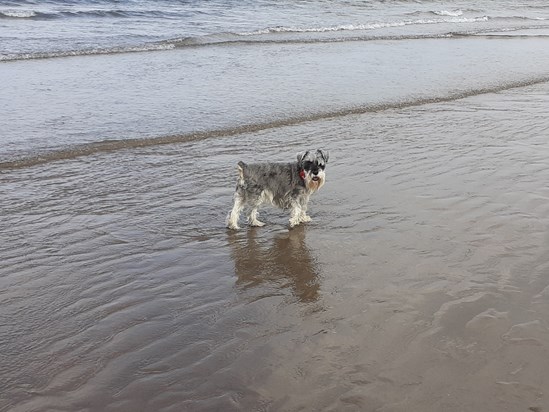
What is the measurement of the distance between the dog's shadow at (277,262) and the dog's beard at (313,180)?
0.50 m

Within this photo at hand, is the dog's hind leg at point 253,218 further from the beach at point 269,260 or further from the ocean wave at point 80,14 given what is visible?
the ocean wave at point 80,14

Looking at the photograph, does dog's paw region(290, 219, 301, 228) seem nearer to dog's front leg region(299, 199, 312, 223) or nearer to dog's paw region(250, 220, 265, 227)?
dog's front leg region(299, 199, 312, 223)

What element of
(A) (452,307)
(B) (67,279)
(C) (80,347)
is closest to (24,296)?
(B) (67,279)

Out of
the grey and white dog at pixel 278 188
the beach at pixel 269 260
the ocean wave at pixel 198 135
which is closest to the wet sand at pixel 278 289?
the beach at pixel 269 260

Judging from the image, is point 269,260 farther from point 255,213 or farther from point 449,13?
point 449,13

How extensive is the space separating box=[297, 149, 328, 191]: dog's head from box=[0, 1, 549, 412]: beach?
1.81 ft

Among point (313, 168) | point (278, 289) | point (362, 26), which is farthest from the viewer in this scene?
point (362, 26)

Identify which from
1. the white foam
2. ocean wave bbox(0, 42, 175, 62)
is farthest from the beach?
the white foam

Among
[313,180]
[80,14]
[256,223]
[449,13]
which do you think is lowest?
[256,223]

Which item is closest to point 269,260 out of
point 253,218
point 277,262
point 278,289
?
point 277,262

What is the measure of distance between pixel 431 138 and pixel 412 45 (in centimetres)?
1438

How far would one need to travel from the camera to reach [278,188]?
7473 millimetres

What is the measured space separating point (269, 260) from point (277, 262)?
110 mm

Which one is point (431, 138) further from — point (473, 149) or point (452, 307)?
point (452, 307)
